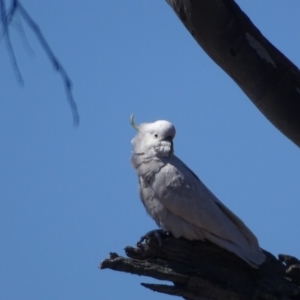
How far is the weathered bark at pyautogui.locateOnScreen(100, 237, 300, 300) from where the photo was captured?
3221 mm

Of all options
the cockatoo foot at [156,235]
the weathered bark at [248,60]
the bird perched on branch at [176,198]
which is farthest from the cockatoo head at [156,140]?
the weathered bark at [248,60]

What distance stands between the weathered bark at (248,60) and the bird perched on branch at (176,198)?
1.42m

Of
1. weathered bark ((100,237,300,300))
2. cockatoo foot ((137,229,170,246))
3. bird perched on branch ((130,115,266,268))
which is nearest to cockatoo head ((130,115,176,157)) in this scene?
bird perched on branch ((130,115,266,268))

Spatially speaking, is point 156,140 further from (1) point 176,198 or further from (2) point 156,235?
(2) point 156,235

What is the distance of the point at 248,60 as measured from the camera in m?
2.38

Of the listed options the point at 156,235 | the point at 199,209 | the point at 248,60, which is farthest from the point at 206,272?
the point at 248,60

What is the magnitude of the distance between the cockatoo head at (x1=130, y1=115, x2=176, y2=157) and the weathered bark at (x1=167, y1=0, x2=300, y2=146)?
171 centimetres

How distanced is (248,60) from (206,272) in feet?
4.61

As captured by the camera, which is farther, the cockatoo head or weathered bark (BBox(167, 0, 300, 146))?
the cockatoo head

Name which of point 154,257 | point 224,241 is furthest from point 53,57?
point 224,241

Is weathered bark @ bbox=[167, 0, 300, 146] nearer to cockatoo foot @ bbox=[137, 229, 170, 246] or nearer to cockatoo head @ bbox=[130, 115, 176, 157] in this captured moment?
cockatoo foot @ bbox=[137, 229, 170, 246]

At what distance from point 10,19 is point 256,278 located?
2.35 m

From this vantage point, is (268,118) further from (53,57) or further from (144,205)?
(144,205)

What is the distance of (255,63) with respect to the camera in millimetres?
2387
